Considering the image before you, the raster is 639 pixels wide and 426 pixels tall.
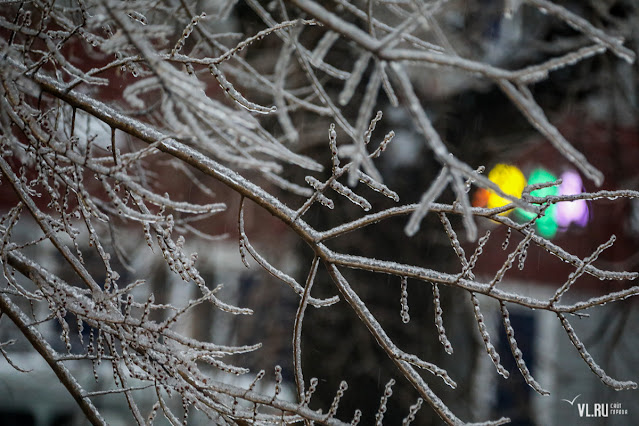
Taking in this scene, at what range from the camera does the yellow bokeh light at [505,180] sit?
642 centimetres

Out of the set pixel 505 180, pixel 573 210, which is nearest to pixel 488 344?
pixel 505 180

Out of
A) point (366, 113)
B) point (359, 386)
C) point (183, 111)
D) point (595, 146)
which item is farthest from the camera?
point (595, 146)

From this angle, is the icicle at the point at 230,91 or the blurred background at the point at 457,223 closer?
the icicle at the point at 230,91

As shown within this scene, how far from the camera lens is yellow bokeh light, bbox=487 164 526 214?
6418mm

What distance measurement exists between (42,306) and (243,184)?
745 centimetres

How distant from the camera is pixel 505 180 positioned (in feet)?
21.8

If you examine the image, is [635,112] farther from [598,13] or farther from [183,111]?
[183,111]

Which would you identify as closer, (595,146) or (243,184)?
(243,184)

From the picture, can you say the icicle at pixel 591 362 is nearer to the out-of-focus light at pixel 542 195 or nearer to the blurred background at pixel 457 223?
the blurred background at pixel 457 223

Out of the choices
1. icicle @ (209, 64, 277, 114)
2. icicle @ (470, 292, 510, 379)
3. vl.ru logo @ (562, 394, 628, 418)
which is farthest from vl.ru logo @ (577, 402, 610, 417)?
icicle @ (209, 64, 277, 114)

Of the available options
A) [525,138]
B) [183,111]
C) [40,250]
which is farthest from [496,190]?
[40,250]

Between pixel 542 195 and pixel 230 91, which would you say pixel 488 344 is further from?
pixel 542 195

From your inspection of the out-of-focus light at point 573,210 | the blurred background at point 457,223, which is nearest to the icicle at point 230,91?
the blurred background at point 457,223

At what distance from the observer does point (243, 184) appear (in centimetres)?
188
